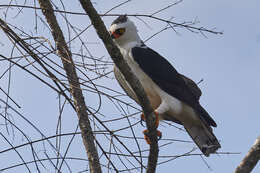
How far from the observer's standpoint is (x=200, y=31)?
3.32 m

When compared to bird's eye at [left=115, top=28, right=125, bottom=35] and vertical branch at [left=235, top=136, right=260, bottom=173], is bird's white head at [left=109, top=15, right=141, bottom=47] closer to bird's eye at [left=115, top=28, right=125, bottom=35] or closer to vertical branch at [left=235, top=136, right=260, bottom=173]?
bird's eye at [left=115, top=28, right=125, bottom=35]

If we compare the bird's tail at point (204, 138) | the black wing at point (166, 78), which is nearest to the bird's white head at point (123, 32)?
the black wing at point (166, 78)

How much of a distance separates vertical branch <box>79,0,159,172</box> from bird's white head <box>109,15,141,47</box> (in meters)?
1.24

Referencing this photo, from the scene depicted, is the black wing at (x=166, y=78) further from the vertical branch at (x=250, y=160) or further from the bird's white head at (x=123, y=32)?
the vertical branch at (x=250, y=160)

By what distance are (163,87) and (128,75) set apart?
4.31 ft

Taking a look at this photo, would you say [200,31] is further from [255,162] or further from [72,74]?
[255,162]

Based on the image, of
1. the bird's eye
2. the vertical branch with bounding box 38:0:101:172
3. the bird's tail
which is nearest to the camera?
the vertical branch with bounding box 38:0:101:172

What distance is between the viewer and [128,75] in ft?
8.86

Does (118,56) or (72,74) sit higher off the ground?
(72,74)

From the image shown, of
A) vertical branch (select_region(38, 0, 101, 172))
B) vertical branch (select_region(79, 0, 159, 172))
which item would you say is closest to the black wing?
vertical branch (select_region(38, 0, 101, 172))

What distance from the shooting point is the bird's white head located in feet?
13.3

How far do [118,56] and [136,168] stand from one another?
913 mm

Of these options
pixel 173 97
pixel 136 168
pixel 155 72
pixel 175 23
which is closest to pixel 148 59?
pixel 155 72

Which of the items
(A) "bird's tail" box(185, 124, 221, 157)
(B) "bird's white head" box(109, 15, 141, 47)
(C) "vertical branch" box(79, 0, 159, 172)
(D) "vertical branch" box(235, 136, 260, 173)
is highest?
(B) "bird's white head" box(109, 15, 141, 47)
